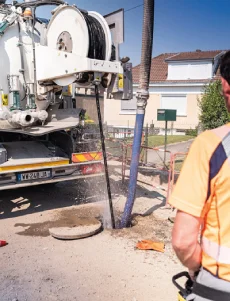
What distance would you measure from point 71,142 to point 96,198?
1348 millimetres

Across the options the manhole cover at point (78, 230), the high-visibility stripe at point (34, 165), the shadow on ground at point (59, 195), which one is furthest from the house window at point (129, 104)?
the manhole cover at point (78, 230)

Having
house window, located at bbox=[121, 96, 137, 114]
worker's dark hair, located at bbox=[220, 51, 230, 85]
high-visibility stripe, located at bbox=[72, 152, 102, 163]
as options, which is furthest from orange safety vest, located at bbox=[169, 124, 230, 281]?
house window, located at bbox=[121, 96, 137, 114]

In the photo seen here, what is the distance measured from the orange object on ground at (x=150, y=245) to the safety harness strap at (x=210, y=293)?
2.91 meters

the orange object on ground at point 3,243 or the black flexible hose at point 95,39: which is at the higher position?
the black flexible hose at point 95,39

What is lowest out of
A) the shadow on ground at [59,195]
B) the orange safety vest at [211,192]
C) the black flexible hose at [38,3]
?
the shadow on ground at [59,195]

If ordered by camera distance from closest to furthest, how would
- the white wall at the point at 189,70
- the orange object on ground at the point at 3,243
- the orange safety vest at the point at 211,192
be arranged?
the orange safety vest at the point at 211,192 → the orange object on ground at the point at 3,243 → the white wall at the point at 189,70

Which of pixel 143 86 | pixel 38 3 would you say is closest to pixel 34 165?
pixel 143 86

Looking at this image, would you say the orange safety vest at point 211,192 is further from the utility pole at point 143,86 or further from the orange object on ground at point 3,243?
the orange object on ground at point 3,243

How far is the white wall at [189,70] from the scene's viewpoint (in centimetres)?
2358

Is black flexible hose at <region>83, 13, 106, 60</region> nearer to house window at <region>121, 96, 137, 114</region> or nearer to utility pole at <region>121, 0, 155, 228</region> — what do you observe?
utility pole at <region>121, 0, 155, 228</region>

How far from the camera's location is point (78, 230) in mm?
4801

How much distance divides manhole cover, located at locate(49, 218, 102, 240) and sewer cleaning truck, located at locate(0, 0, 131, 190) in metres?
1.04

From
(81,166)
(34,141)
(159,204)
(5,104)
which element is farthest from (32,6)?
(159,204)

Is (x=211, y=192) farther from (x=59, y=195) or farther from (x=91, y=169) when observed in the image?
(x=59, y=195)
